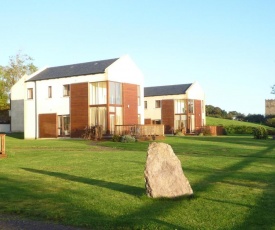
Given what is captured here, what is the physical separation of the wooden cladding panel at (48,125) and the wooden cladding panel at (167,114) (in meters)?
21.5

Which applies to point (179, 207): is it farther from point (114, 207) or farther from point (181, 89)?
point (181, 89)

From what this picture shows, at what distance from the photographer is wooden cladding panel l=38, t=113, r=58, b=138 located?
43.6 meters

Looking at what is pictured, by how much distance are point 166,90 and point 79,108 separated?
2321 centimetres

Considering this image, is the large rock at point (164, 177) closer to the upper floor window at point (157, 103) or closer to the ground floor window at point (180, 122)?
the ground floor window at point (180, 122)

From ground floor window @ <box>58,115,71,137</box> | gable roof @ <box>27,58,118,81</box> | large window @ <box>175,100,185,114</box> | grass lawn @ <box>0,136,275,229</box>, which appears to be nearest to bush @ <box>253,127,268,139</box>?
large window @ <box>175,100,185,114</box>

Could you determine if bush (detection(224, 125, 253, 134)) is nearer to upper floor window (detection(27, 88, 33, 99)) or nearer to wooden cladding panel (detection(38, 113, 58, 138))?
wooden cladding panel (detection(38, 113, 58, 138))

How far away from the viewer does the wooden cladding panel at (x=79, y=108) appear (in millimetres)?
40875

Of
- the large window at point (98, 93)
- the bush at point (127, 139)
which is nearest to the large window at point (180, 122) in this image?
the large window at point (98, 93)

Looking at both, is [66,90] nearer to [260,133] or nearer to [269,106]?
[260,133]

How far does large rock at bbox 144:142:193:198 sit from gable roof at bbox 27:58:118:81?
3052 cm

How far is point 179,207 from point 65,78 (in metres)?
35.8

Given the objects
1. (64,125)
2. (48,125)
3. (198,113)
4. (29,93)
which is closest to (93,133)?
(64,125)

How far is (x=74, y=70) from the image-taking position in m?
43.8

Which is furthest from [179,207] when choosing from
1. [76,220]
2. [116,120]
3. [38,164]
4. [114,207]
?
[116,120]
